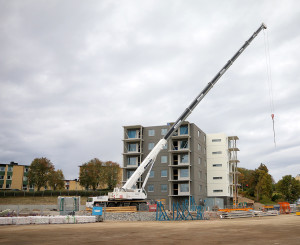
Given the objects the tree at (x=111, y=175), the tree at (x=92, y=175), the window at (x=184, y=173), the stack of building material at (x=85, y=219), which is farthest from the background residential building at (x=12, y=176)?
the stack of building material at (x=85, y=219)

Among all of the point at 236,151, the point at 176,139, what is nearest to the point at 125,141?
the point at 176,139

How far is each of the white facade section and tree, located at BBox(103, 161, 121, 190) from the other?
30.5 metres

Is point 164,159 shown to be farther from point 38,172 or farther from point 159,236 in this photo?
point 159,236

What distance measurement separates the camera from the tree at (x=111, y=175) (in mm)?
89000

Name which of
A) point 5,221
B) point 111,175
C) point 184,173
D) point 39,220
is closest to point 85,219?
point 39,220

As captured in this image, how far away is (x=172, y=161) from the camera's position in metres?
66.2

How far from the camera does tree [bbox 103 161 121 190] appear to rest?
8900 cm

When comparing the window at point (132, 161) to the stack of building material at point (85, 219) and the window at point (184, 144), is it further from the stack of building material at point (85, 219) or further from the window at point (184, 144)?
the stack of building material at point (85, 219)

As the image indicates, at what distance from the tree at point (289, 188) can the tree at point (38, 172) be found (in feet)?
226

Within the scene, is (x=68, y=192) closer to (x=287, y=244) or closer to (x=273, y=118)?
(x=273, y=118)

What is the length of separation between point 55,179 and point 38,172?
28.2ft

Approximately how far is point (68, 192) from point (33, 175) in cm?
1525

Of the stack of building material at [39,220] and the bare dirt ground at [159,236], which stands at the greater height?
the bare dirt ground at [159,236]

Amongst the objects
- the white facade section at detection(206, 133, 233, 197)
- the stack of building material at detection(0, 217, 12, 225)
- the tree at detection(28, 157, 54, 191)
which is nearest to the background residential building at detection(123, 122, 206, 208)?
the white facade section at detection(206, 133, 233, 197)
